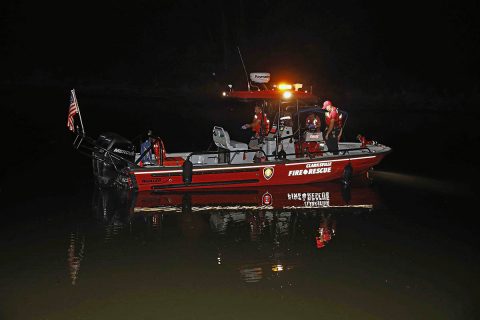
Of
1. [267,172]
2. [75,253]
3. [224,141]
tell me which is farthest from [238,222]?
[75,253]

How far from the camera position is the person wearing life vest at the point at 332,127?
16.9m

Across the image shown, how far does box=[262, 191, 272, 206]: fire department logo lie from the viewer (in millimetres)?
15550

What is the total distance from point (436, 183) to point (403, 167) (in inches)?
132

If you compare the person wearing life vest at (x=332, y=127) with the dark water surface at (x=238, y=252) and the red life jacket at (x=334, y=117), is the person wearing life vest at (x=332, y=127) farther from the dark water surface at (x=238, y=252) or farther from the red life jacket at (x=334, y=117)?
the dark water surface at (x=238, y=252)

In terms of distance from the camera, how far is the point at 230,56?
58.0 metres

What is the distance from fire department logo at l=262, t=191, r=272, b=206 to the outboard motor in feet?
11.1

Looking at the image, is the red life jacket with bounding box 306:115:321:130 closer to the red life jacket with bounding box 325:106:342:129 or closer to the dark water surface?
the red life jacket with bounding box 325:106:342:129

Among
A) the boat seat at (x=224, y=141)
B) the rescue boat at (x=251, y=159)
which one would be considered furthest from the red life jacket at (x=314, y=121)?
the boat seat at (x=224, y=141)

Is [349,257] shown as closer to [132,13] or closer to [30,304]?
[30,304]

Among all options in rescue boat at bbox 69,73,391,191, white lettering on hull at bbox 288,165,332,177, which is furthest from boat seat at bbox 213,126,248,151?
white lettering on hull at bbox 288,165,332,177

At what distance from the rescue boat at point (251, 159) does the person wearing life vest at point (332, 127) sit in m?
0.17

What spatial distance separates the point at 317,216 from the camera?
1465 centimetres

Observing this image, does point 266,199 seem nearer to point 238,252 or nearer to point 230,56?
point 238,252

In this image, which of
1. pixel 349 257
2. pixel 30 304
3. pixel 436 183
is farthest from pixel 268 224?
pixel 436 183
